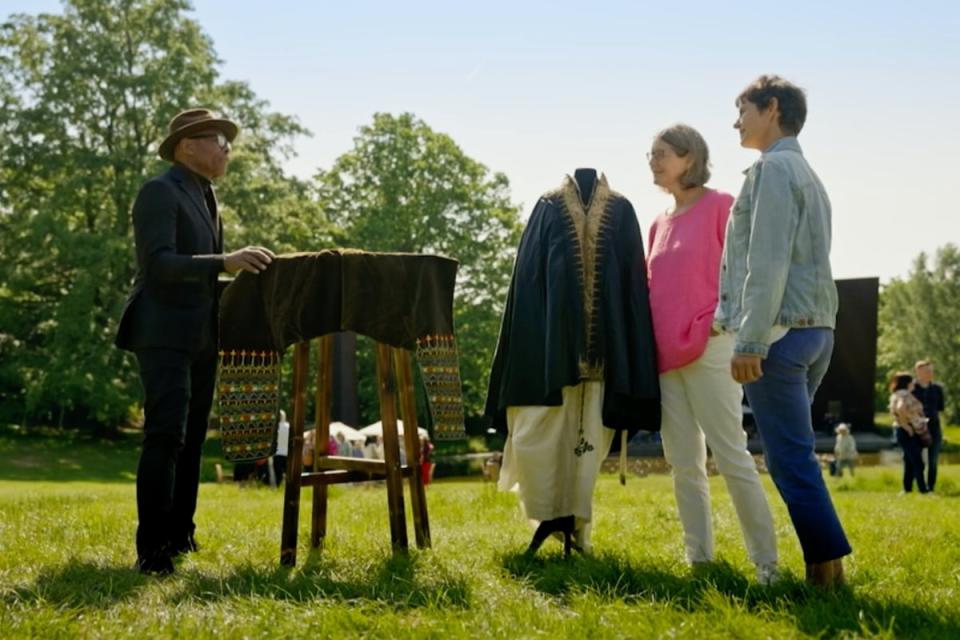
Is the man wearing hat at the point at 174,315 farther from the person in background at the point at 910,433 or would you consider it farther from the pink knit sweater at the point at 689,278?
the person in background at the point at 910,433

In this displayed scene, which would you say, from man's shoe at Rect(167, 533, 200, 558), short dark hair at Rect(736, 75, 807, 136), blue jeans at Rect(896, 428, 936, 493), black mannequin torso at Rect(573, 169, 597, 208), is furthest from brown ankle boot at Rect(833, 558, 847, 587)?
blue jeans at Rect(896, 428, 936, 493)

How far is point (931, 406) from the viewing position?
15266 millimetres

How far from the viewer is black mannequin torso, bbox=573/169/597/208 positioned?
5.71m

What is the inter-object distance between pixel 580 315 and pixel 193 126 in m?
2.28

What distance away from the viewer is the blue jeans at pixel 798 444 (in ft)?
13.4

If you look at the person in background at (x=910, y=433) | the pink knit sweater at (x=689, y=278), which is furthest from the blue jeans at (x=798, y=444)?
the person in background at (x=910, y=433)

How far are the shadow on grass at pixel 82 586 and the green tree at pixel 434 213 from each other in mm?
31226

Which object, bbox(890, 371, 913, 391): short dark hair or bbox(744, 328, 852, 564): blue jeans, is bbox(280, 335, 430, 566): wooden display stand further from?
bbox(890, 371, 913, 391): short dark hair

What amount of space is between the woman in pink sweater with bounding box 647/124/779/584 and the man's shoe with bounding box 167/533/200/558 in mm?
2580

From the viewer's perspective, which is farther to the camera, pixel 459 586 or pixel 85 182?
pixel 85 182

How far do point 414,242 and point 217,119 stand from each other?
3238 centimetres

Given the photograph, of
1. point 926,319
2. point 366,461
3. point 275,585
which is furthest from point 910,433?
point 926,319

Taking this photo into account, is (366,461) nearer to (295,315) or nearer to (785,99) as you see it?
(295,315)

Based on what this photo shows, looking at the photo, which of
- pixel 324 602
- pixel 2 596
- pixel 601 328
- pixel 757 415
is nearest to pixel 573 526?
pixel 601 328
